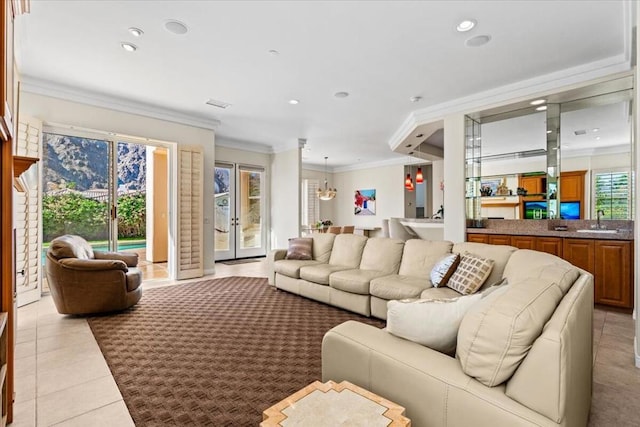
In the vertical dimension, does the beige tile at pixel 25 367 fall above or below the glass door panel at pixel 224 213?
below

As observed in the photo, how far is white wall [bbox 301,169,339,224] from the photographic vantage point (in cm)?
1096

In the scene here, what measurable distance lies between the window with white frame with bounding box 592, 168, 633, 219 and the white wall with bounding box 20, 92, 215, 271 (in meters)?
7.33

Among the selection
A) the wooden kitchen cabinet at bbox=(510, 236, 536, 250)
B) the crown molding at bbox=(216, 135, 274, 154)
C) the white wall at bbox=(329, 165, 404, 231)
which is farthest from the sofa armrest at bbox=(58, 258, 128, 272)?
the white wall at bbox=(329, 165, 404, 231)

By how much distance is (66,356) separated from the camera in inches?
101

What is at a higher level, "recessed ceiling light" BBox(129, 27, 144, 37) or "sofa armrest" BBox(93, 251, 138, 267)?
"recessed ceiling light" BBox(129, 27, 144, 37)

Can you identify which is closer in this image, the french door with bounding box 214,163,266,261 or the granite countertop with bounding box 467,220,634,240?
the granite countertop with bounding box 467,220,634,240

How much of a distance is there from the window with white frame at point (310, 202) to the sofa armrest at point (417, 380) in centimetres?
932

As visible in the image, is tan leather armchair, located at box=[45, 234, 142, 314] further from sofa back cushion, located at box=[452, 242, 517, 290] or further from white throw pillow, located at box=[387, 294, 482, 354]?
sofa back cushion, located at box=[452, 242, 517, 290]

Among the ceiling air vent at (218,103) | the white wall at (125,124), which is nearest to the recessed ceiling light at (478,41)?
the ceiling air vent at (218,103)

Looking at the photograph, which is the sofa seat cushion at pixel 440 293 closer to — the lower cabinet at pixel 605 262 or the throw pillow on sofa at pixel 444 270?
the throw pillow on sofa at pixel 444 270

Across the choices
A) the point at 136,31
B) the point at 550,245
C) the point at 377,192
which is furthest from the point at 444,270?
the point at 377,192

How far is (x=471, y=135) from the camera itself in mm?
4961

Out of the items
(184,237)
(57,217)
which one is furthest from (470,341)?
(57,217)

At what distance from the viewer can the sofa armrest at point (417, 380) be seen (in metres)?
0.99
